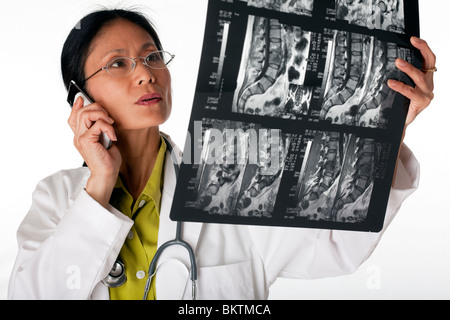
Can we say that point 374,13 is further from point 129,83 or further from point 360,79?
point 129,83

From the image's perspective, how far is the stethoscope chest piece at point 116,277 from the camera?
104 centimetres

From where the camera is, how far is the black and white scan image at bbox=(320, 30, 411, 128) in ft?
3.00

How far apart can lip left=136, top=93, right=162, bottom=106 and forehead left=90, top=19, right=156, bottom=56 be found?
11 cm

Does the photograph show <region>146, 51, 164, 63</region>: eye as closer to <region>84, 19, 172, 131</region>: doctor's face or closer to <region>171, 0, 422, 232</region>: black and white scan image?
<region>84, 19, 172, 131</region>: doctor's face

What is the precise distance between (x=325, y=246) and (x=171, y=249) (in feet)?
1.05

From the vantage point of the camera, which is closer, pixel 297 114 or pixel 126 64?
pixel 297 114

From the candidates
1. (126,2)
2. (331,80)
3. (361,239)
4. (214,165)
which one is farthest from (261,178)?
(126,2)

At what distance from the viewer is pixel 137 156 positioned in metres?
1.19

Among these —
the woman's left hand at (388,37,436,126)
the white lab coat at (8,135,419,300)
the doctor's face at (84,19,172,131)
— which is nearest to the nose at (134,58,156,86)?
the doctor's face at (84,19,172,131)

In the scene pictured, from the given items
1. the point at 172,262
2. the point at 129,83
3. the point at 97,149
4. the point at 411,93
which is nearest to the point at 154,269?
the point at 172,262

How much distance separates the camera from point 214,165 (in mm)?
904

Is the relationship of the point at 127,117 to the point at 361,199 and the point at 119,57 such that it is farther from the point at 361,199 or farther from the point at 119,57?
the point at 361,199

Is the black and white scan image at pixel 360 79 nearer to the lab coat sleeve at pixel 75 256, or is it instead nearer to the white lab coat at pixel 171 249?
the white lab coat at pixel 171 249
